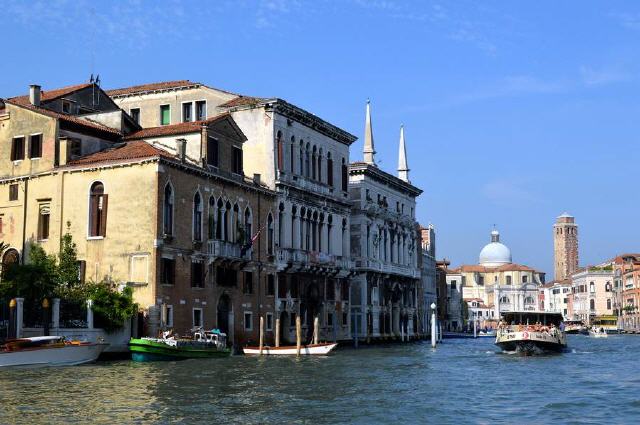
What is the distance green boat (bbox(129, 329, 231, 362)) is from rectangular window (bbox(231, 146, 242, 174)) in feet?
26.7

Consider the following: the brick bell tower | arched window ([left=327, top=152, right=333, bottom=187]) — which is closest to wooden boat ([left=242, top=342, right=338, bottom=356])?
arched window ([left=327, top=152, right=333, bottom=187])

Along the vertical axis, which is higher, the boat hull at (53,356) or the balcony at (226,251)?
the balcony at (226,251)

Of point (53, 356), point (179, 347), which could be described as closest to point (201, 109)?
point (179, 347)

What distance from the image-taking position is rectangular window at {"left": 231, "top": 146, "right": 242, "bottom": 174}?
3867 cm

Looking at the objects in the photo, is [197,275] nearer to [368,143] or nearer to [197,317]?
[197,317]

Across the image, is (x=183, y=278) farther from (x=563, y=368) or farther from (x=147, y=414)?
(x=147, y=414)

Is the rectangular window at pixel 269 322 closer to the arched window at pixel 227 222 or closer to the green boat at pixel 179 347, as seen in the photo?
the arched window at pixel 227 222

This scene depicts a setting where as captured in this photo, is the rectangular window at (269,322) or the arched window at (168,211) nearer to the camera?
the arched window at (168,211)

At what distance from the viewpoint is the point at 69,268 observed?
32.3 meters

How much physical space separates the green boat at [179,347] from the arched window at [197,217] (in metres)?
3.85

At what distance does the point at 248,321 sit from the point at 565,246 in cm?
13456

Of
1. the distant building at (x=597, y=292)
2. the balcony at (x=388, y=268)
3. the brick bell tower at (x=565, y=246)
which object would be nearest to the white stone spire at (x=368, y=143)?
the balcony at (x=388, y=268)

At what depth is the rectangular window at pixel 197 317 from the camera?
3444 centimetres

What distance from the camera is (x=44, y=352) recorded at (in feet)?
86.5
